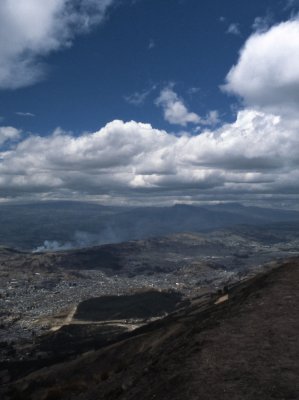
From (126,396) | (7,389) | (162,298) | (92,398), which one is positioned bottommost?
(162,298)

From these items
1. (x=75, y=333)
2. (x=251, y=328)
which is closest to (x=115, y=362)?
(x=251, y=328)

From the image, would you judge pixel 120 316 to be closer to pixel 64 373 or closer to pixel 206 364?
pixel 64 373

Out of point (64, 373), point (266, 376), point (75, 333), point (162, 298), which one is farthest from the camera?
point (162, 298)

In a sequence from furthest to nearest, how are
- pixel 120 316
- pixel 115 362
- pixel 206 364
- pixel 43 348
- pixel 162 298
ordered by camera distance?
pixel 162 298 → pixel 120 316 → pixel 43 348 → pixel 115 362 → pixel 206 364

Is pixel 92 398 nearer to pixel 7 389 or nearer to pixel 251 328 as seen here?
pixel 251 328

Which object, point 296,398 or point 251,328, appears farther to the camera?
point 251,328

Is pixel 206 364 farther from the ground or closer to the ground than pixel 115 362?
farther from the ground

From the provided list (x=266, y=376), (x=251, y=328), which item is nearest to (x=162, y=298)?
(x=251, y=328)
